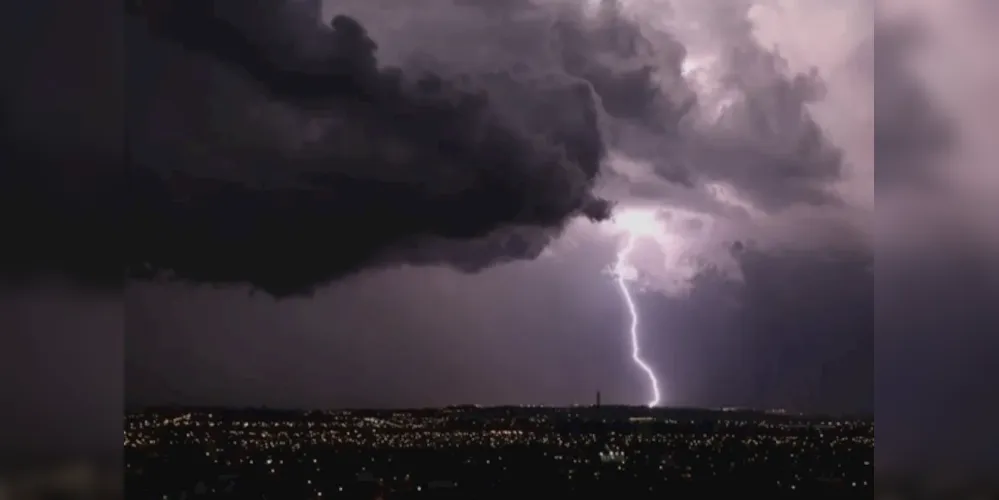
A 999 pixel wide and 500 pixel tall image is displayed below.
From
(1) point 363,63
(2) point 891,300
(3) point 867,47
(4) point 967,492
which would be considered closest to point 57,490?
(2) point 891,300

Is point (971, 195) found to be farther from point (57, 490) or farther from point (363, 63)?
point (363, 63)

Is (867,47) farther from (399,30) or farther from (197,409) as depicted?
(197,409)

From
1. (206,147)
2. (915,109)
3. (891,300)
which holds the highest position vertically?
(206,147)

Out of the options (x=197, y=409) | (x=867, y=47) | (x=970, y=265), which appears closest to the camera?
(x=970, y=265)

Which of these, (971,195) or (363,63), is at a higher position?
(363,63)

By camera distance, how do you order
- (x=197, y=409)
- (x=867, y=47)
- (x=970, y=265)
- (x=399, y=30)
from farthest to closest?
(x=197, y=409) < (x=399, y=30) < (x=867, y=47) < (x=970, y=265)

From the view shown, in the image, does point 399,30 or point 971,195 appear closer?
point 971,195
